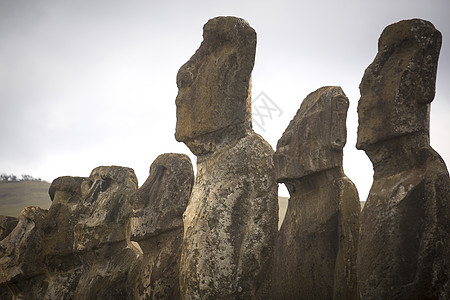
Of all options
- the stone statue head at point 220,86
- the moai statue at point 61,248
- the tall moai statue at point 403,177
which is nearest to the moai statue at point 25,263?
the moai statue at point 61,248

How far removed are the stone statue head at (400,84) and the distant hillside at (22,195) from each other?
113ft

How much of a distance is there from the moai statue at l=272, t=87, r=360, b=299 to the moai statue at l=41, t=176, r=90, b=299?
3729 millimetres

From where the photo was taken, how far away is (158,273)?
6.05 metres

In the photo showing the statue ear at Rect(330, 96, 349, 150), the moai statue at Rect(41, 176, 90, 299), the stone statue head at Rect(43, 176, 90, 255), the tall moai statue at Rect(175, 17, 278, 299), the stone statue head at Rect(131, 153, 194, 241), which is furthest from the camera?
the stone statue head at Rect(43, 176, 90, 255)

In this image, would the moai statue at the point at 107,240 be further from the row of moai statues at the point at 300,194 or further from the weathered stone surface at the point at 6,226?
the weathered stone surface at the point at 6,226

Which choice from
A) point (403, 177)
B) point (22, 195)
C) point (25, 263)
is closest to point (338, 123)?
point (403, 177)

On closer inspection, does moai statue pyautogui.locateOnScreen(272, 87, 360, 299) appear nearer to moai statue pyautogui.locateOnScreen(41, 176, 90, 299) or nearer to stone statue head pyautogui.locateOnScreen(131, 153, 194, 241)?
stone statue head pyautogui.locateOnScreen(131, 153, 194, 241)

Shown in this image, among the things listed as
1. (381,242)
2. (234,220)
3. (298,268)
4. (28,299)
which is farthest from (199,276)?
(28,299)

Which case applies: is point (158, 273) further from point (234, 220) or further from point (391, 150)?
point (391, 150)

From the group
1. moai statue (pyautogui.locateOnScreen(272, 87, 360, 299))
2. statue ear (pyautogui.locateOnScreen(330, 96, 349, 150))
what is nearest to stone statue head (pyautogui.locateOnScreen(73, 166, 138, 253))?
moai statue (pyautogui.locateOnScreen(272, 87, 360, 299))

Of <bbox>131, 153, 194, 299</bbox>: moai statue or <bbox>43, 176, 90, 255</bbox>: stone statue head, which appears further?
<bbox>43, 176, 90, 255</bbox>: stone statue head

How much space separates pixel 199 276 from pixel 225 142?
4.14 feet

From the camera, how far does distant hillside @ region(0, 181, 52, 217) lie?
3788 centimetres

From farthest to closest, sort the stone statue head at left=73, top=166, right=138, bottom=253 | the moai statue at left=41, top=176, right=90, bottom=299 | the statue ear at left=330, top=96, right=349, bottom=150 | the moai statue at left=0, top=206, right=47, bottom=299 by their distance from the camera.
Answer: the moai statue at left=0, top=206, right=47, bottom=299
the moai statue at left=41, top=176, right=90, bottom=299
the stone statue head at left=73, top=166, right=138, bottom=253
the statue ear at left=330, top=96, right=349, bottom=150
